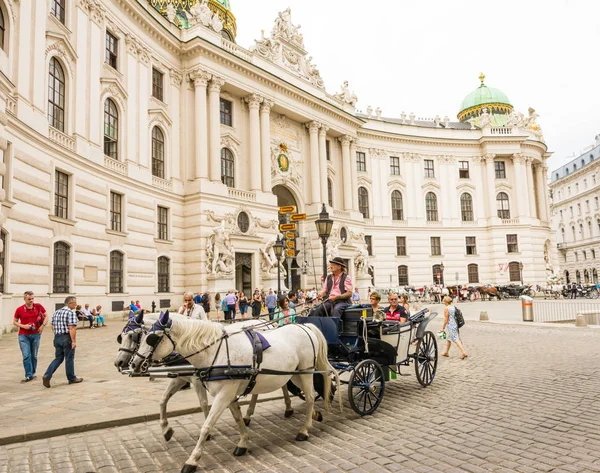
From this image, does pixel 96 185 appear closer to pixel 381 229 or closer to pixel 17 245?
pixel 17 245

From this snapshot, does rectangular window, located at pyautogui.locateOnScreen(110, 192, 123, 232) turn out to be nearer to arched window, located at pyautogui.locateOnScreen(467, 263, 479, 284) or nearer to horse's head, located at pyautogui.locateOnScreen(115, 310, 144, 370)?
horse's head, located at pyautogui.locateOnScreen(115, 310, 144, 370)

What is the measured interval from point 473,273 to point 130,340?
5225 cm

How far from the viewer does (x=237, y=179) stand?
117 ft

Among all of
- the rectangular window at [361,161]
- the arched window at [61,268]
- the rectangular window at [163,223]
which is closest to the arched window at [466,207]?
the rectangular window at [361,161]

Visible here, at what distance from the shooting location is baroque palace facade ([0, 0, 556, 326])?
2016cm

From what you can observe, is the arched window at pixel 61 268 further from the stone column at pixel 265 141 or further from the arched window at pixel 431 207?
the arched window at pixel 431 207

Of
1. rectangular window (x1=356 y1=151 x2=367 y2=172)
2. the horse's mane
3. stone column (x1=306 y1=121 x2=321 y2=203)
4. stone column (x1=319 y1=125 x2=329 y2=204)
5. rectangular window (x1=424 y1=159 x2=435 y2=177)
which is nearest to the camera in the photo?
the horse's mane

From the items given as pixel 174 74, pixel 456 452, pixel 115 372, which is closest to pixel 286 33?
pixel 174 74

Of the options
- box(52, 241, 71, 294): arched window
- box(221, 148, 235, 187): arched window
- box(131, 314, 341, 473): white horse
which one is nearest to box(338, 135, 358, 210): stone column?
box(221, 148, 235, 187): arched window

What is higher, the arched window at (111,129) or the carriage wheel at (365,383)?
the arched window at (111,129)

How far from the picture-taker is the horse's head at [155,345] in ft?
17.5

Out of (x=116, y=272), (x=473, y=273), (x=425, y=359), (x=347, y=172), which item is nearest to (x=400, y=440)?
(x=425, y=359)

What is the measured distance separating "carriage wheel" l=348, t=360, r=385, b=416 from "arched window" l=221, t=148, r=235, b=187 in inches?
1114

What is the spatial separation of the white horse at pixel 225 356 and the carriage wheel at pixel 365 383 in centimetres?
85
